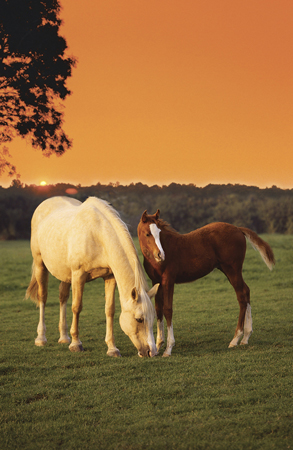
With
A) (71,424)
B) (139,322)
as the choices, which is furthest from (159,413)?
(139,322)

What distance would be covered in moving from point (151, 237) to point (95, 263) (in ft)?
3.82

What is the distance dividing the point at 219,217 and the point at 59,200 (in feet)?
95.5

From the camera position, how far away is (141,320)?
686cm

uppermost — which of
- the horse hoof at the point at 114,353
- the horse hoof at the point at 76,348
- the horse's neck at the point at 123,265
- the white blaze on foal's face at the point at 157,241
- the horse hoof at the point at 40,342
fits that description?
the white blaze on foal's face at the point at 157,241

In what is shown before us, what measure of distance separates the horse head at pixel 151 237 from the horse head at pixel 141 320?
532mm

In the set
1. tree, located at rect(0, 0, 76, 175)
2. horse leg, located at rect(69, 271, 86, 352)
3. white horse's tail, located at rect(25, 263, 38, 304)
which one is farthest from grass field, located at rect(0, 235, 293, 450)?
tree, located at rect(0, 0, 76, 175)

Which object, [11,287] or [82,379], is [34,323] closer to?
[82,379]

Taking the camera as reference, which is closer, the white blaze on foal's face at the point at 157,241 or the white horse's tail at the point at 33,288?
the white blaze on foal's face at the point at 157,241

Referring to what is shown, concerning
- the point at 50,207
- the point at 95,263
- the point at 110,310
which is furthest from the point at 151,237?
the point at 50,207

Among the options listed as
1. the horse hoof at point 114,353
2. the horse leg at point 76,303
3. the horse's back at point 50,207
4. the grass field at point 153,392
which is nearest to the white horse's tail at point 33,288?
the grass field at point 153,392

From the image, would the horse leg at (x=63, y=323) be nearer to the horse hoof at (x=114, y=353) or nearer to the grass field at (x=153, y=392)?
the grass field at (x=153, y=392)

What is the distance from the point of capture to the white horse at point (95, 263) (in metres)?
6.93

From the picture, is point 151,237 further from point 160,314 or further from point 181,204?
point 181,204

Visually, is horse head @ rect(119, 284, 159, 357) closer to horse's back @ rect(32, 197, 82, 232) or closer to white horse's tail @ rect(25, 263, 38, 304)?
horse's back @ rect(32, 197, 82, 232)
